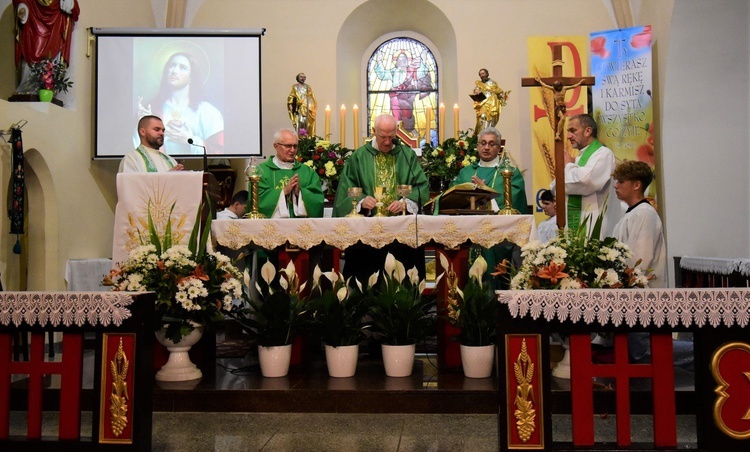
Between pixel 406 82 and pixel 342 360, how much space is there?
742 cm

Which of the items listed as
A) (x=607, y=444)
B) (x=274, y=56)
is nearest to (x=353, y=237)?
(x=607, y=444)

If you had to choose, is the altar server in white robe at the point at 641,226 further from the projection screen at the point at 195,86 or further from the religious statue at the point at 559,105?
the projection screen at the point at 195,86

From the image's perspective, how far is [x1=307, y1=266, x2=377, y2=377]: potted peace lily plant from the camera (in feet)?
15.1

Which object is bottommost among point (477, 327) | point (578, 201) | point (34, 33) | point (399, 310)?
point (477, 327)

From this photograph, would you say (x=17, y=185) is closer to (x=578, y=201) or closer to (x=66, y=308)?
(x=66, y=308)

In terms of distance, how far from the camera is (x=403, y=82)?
37.4 ft

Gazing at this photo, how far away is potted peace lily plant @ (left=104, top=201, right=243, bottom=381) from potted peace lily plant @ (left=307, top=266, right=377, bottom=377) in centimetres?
54

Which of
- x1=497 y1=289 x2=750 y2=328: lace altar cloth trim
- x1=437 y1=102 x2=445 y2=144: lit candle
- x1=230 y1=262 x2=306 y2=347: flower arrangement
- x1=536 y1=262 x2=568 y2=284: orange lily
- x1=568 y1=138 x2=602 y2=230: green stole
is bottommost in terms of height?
x1=230 y1=262 x2=306 y2=347: flower arrangement

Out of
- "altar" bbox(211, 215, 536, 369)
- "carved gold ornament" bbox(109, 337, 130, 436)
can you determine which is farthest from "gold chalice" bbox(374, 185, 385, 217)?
"carved gold ornament" bbox(109, 337, 130, 436)

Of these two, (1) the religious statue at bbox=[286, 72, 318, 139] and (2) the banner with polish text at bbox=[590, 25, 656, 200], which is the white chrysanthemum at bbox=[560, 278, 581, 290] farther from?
(1) the religious statue at bbox=[286, 72, 318, 139]

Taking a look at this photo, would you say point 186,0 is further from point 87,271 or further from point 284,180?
point 284,180

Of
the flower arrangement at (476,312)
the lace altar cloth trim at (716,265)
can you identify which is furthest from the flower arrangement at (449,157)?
the flower arrangement at (476,312)

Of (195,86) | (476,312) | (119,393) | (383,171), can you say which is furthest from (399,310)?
(195,86)

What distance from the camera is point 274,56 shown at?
34.3 ft
